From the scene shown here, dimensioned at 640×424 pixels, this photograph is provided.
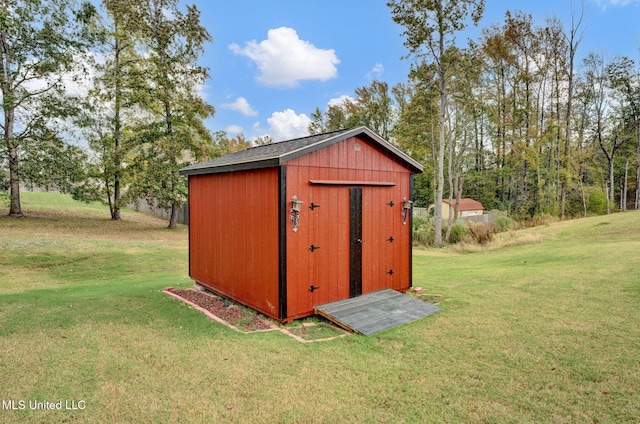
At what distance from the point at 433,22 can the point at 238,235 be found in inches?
542

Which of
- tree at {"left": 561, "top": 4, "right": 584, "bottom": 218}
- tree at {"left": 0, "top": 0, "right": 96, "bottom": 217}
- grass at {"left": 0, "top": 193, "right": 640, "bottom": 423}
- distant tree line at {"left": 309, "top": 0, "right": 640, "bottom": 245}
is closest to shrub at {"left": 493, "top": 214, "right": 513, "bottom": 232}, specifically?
distant tree line at {"left": 309, "top": 0, "right": 640, "bottom": 245}

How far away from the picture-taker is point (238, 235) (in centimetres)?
577

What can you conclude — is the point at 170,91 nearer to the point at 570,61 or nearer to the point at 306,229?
the point at 306,229

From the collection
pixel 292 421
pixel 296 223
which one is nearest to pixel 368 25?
pixel 296 223

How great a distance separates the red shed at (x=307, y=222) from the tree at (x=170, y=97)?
34.8ft

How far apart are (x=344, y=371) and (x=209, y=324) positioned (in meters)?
2.33

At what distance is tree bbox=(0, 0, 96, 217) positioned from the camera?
47.1 ft

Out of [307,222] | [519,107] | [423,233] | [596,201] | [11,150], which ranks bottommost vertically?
[423,233]

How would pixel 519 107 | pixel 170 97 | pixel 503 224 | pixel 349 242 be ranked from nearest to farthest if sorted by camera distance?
pixel 349 242 → pixel 170 97 → pixel 503 224 → pixel 519 107

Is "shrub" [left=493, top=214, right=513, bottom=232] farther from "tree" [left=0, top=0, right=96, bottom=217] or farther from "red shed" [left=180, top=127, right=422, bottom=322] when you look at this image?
"tree" [left=0, top=0, right=96, bottom=217]

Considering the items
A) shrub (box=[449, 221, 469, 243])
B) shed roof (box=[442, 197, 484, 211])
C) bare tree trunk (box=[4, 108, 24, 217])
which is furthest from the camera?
shed roof (box=[442, 197, 484, 211])

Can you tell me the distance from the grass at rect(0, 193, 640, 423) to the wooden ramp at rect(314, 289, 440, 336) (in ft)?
0.72

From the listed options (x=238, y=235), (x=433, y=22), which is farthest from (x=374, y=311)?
(x=433, y=22)

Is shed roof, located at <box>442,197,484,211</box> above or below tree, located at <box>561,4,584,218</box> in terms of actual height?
below
